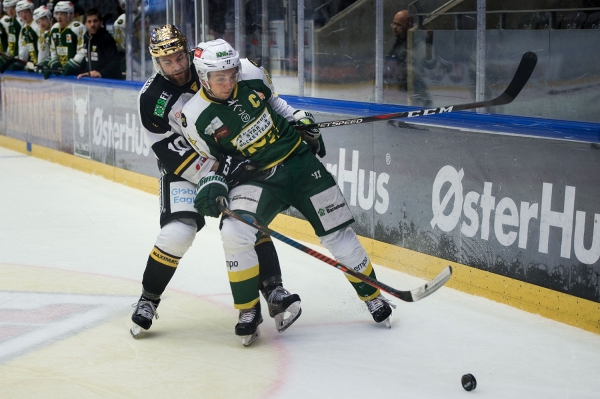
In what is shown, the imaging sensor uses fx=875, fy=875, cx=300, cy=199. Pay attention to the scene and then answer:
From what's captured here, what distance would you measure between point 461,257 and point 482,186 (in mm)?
361

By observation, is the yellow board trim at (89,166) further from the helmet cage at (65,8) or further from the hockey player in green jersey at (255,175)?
the hockey player in green jersey at (255,175)

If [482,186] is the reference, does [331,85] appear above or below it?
above

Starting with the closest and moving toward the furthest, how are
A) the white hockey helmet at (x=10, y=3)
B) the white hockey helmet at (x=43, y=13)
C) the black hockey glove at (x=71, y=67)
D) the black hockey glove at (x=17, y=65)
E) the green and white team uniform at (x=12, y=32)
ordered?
the black hockey glove at (x=71, y=67)
the white hockey helmet at (x=43, y=13)
the black hockey glove at (x=17, y=65)
the green and white team uniform at (x=12, y=32)
the white hockey helmet at (x=10, y=3)

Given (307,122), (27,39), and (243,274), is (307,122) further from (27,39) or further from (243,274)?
(27,39)

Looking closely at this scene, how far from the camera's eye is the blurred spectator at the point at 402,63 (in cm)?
444

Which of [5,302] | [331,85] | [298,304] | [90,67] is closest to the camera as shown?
[298,304]

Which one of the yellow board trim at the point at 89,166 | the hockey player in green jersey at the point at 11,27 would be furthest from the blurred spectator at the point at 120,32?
the hockey player in green jersey at the point at 11,27

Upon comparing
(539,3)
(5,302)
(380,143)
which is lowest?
(5,302)

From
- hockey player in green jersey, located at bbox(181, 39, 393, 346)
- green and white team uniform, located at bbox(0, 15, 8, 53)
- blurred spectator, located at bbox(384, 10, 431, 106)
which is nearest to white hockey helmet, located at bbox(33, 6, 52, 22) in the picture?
green and white team uniform, located at bbox(0, 15, 8, 53)

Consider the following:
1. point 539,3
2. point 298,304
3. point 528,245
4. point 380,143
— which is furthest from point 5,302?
point 539,3

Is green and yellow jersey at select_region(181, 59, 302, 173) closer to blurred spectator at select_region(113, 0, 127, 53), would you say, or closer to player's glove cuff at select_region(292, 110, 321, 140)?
player's glove cuff at select_region(292, 110, 321, 140)

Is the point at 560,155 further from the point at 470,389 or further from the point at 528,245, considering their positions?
the point at 470,389

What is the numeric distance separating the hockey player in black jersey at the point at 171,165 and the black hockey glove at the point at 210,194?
112 millimetres

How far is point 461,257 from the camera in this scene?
3982 mm
